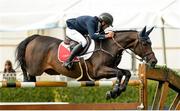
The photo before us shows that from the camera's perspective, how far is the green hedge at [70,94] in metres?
14.5

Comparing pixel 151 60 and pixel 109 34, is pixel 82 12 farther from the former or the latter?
pixel 151 60

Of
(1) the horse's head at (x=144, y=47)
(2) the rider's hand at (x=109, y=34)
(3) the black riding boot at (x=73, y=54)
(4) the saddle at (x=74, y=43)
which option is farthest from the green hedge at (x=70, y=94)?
(1) the horse's head at (x=144, y=47)

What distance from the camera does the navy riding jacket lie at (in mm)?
9828

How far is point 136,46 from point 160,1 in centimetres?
481

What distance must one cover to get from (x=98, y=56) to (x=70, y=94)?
4.94 meters

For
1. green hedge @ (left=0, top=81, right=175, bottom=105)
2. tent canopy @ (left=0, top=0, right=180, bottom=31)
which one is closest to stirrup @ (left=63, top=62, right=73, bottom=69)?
tent canopy @ (left=0, top=0, right=180, bottom=31)

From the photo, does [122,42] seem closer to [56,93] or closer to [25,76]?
[25,76]

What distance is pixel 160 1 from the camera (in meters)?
14.5

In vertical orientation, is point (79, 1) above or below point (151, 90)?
above

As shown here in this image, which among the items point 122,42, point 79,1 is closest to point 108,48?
point 122,42

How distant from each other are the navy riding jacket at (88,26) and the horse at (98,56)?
26 cm

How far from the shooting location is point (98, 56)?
33.3ft

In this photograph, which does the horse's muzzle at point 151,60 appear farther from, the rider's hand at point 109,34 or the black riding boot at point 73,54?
the black riding boot at point 73,54

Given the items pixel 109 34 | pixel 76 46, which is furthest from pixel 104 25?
pixel 76 46
